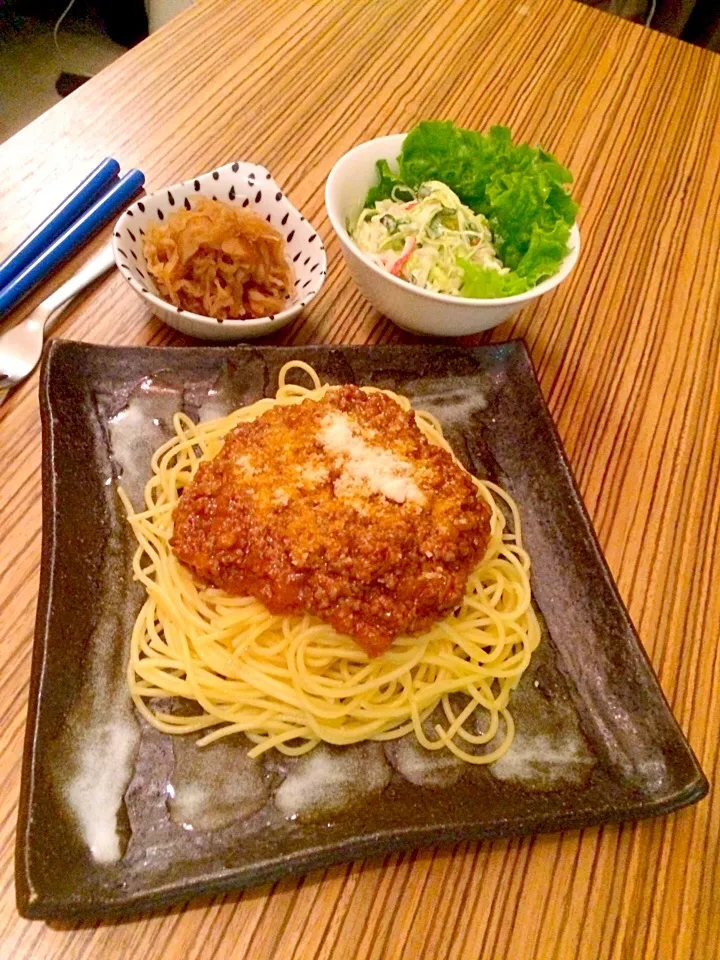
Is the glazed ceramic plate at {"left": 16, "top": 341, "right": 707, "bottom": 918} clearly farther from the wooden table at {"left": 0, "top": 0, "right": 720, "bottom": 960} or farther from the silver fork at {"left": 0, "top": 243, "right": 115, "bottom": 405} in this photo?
the silver fork at {"left": 0, "top": 243, "right": 115, "bottom": 405}

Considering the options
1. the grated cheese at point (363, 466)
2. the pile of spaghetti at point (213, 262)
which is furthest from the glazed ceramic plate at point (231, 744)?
the grated cheese at point (363, 466)

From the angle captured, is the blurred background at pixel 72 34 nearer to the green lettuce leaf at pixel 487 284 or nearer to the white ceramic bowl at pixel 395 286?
the white ceramic bowl at pixel 395 286

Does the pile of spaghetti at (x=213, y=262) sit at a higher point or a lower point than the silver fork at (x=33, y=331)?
higher

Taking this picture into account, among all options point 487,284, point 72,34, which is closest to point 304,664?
point 487,284

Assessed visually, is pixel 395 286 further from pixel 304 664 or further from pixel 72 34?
pixel 72 34

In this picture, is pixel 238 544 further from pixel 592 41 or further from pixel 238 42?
pixel 592 41
